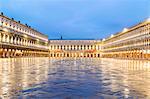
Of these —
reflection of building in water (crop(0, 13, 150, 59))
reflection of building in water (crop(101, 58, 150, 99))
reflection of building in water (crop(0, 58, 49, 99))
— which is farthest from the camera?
reflection of building in water (crop(0, 13, 150, 59))

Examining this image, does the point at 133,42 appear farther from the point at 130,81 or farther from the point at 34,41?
the point at 130,81

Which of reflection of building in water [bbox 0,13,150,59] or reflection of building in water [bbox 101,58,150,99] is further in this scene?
reflection of building in water [bbox 0,13,150,59]

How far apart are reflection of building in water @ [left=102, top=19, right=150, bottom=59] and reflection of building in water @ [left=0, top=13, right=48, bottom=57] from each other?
51.4 m

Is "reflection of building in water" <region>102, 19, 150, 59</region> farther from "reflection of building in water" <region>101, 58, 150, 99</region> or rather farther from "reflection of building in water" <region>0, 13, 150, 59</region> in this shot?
"reflection of building in water" <region>101, 58, 150, 99</region>

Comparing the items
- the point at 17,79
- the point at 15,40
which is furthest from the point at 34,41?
the point at 17,79

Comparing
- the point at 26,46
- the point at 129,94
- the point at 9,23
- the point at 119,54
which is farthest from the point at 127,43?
the point at 129,94

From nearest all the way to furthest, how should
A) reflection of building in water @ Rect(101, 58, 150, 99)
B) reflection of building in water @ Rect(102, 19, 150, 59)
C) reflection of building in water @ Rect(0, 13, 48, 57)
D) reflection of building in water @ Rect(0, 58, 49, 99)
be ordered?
reflection of building in water @ Rect(0, 58, 49, 99) < reflection of building in water @ Rect(101, 58, 150, 99) < reflection of building in water @ Rect(0, 13, 48, 57) < reflection of building in water @ Rect(102, 19, 150, 59)

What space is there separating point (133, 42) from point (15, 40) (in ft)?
184

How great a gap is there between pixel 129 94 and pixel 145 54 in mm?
100097

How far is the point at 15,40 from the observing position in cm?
11881

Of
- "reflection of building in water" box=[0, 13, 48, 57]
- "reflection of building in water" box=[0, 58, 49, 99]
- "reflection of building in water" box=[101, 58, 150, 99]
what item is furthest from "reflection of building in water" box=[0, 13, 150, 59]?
"reflection of building in water" box=[101, 58, 150, 99]

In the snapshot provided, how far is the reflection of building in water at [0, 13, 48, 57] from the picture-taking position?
101 metres

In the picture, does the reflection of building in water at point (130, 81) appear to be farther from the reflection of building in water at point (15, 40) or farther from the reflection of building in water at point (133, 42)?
the reflection of building in water at point (133, 42)

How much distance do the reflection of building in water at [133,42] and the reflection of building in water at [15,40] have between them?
169 feet
